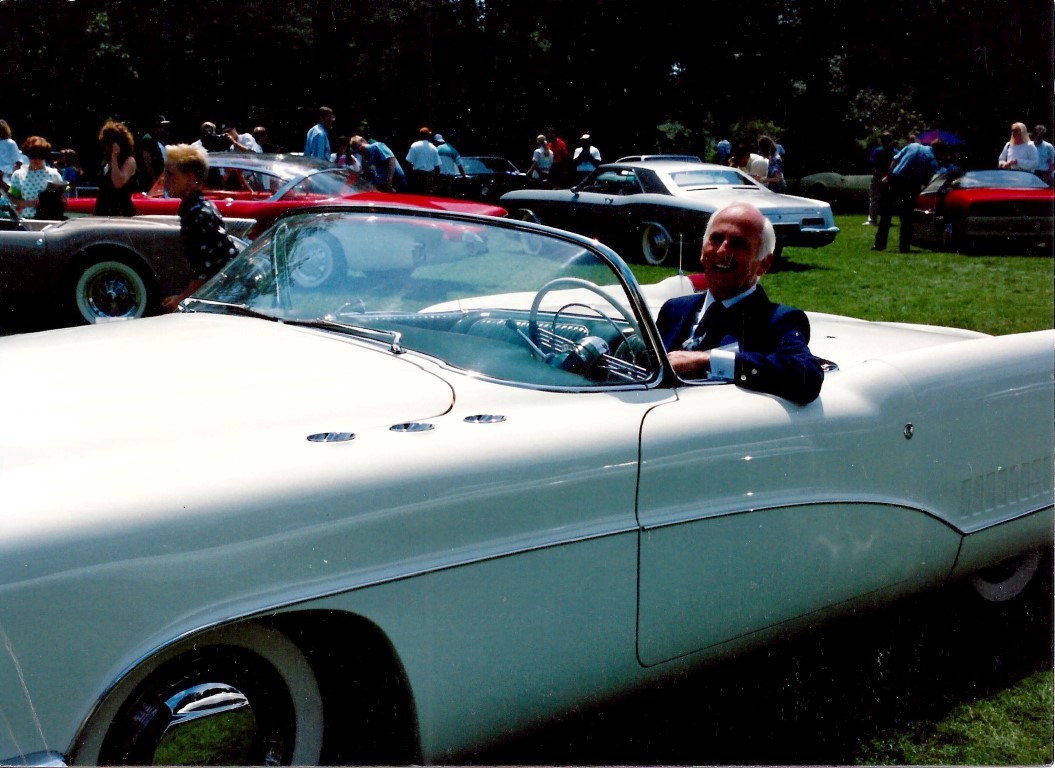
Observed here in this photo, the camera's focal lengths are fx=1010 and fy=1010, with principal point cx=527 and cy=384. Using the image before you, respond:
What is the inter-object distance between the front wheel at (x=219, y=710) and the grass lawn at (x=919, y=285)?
22.1 ft

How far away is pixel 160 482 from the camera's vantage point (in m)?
1.66

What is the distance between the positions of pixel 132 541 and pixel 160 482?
140mm

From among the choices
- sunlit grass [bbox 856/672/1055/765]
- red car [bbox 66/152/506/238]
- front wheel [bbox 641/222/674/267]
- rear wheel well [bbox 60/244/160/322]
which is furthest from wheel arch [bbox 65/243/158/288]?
sunlit grass [bbox 856/672/1055/765]

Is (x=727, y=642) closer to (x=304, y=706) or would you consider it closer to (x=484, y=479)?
(x=484, y=479)

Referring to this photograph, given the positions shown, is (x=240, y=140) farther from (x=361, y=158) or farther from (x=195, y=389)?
(x=195, y=389)

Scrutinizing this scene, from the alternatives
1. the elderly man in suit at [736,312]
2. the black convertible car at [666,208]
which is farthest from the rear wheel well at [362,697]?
the black convertible car at [666,208]

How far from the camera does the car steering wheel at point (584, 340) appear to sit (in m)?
2.38

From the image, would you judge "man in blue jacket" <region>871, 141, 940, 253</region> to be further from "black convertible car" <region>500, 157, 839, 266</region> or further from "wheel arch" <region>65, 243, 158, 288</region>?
"wheel arch" <region>65, 243, 158, 288</region>

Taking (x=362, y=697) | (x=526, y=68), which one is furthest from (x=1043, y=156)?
(x=362, y=697)

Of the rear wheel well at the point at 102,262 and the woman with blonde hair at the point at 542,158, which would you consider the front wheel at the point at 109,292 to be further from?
the woman with blonde hair at the point at 542,158

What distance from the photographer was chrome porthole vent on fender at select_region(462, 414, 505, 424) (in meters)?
2.06

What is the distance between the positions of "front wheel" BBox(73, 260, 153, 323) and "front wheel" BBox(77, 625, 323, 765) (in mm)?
5876

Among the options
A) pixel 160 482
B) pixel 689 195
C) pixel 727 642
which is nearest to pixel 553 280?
pixel 727 642

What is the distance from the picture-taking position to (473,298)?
2.58 m
